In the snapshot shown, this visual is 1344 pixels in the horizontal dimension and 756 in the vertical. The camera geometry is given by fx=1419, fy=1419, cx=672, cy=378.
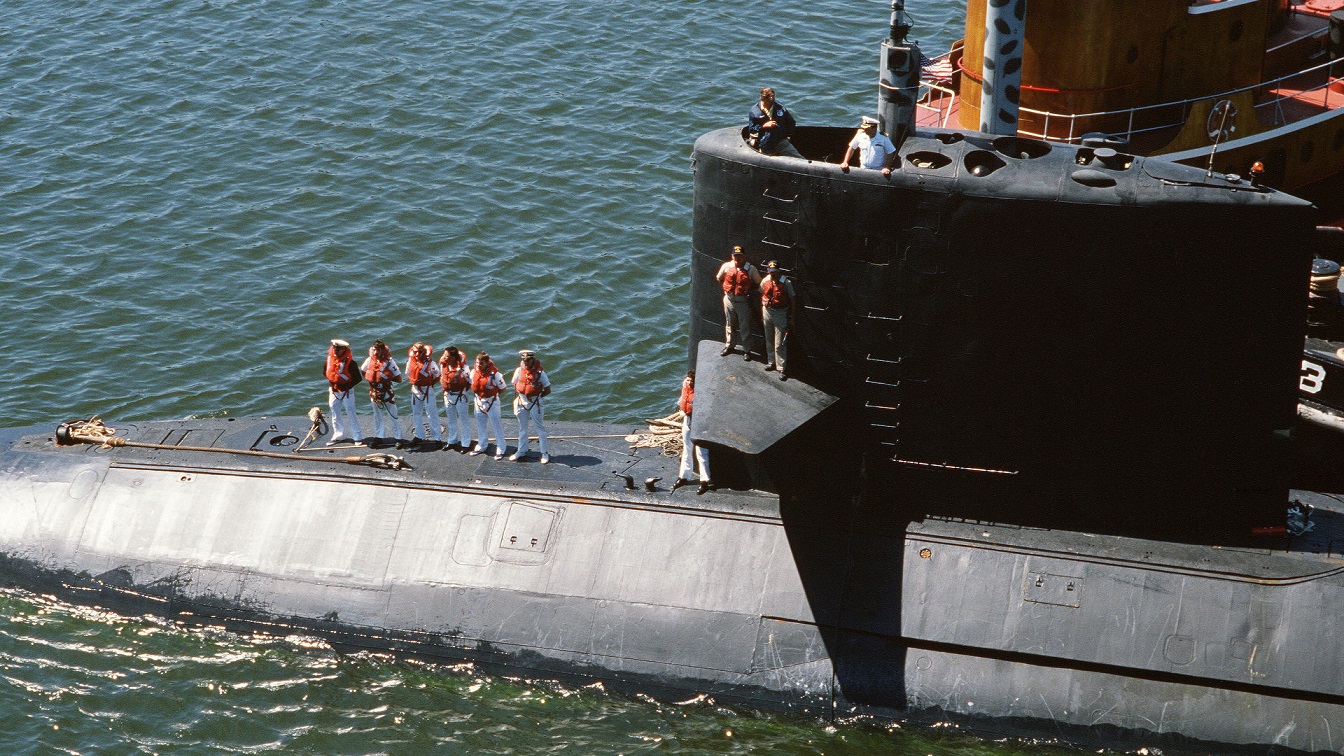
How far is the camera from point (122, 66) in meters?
35.7

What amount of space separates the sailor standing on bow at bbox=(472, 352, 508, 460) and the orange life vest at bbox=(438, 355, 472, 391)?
200 mm

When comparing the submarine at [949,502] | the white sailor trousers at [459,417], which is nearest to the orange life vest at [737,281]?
the submarine at [949,502]

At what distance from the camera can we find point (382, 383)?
62.4ft

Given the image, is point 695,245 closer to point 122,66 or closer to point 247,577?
point 247,577

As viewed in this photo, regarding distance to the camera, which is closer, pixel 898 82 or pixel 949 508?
pixel 898 82

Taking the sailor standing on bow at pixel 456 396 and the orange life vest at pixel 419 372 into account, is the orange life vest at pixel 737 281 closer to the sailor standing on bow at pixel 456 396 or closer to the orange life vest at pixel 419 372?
the sailor standing on bow at pixel 456 396

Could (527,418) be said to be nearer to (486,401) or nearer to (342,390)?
(486,401)

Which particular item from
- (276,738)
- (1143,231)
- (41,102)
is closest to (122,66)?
(41,102)

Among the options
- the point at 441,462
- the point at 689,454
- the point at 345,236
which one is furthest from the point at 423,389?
the point at 345,236

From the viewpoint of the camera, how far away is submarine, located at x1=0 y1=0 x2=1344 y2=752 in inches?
561

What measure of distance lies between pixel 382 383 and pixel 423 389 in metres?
0.56

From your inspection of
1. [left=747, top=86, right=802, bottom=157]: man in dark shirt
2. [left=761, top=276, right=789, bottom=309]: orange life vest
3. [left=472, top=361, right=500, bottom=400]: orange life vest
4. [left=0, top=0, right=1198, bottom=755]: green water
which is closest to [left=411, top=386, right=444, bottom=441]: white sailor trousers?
[left=472, top=361, right=500, bottom=400]: orange life vest

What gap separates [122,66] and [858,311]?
26.9m

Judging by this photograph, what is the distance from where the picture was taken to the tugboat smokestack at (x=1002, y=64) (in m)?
15.9
